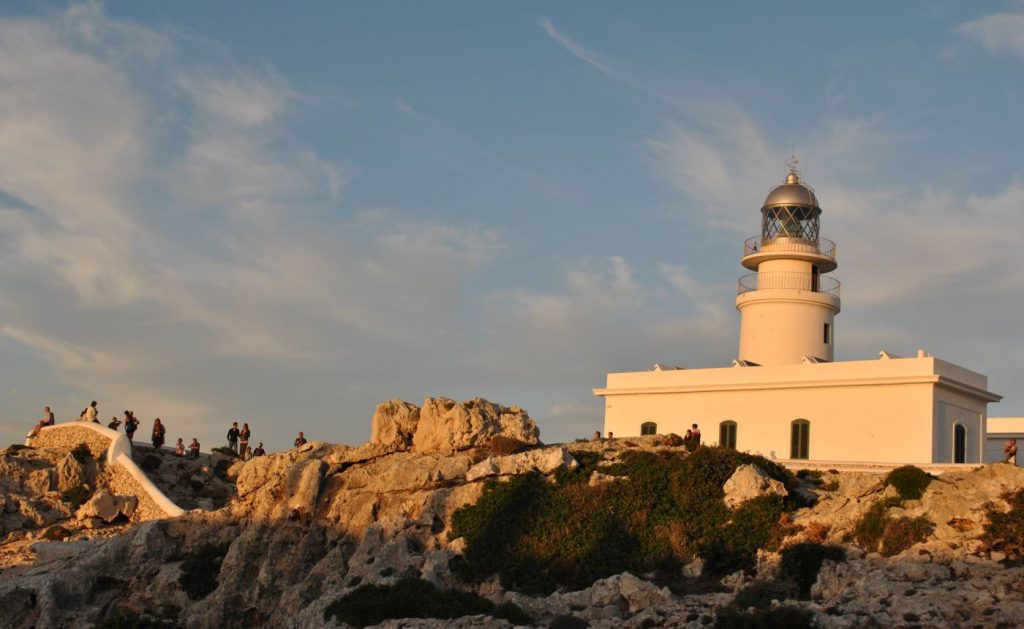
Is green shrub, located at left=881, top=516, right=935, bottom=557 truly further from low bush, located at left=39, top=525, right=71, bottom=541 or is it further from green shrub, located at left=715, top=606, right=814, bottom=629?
low bush, located at left=39, top=525, right=71, bottom=541

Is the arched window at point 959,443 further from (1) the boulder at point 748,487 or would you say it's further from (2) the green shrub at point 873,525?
(2) the green shrub at point 873,525

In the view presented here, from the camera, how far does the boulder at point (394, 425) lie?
27172 millimetres

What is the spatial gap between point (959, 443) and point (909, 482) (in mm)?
10366

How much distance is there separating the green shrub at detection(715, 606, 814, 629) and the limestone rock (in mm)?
7757

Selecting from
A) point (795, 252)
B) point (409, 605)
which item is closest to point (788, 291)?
point (795, 252)

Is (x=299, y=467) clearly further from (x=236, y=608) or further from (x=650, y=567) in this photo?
(x=650, y=567)

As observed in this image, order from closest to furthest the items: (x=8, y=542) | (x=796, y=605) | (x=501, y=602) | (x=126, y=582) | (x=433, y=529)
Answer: (x=796, y=605) < (x=501, y=602) < (x=433, y=529) < (x=126, y=582) < (x=8, y=542)

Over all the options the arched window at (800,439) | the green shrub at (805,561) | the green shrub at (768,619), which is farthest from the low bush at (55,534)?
the green shrub at (768,619)

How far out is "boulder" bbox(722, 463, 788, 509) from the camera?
2230 cm

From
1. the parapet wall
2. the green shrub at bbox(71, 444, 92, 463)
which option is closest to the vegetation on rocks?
the parapet wall

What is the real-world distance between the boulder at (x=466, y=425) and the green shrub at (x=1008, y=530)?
10568 millimetres

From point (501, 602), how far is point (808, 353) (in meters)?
15.8

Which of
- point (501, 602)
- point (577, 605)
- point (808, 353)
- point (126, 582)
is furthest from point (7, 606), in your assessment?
point (808, 353)

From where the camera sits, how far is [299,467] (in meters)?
26.9
